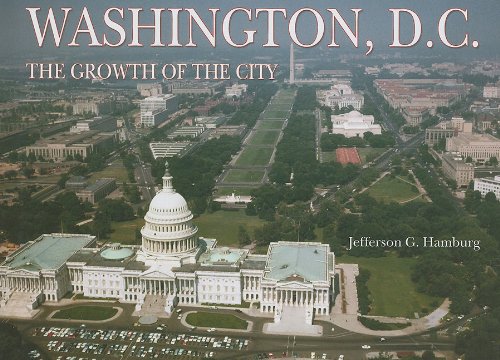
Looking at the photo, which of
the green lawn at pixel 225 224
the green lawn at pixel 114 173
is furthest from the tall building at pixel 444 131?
the green lawn at pixel 114 173

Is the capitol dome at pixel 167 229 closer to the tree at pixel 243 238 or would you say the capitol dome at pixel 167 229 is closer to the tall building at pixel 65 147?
the tree at pixel 243 238

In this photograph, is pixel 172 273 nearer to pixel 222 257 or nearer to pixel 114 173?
pixel 222 257

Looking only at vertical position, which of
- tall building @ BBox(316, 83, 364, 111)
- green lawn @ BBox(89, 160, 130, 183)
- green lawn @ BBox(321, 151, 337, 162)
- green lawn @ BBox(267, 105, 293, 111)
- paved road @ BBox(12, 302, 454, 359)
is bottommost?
paved road @ BBox(12, 302, 454, 359)

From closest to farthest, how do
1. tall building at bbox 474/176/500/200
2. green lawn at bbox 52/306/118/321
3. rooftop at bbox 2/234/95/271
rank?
green lawn at bbox 52/306/118/321
rooftop at bbox 2/234/95/271
tall building at bbox 474/176/500/200

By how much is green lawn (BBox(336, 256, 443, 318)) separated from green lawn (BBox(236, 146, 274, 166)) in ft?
147

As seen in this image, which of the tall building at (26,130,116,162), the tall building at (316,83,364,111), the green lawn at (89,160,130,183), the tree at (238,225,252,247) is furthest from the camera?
the tall building at (316,83,364,111)

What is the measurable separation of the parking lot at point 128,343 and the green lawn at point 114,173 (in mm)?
45079

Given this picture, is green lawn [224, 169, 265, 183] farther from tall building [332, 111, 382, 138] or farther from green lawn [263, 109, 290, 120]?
green lawn [263, 109, 290, 120]

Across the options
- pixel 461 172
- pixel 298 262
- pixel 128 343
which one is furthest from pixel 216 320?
pixel 461 172

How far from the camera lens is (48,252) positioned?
175 feet

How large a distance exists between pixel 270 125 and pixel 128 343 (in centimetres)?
9966

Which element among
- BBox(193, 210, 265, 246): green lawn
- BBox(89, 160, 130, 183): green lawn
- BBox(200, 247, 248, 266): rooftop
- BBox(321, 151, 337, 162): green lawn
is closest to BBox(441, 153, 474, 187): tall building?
BBox(321, 151, 337, 162): green lawn

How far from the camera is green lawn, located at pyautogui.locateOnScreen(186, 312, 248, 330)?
150ft

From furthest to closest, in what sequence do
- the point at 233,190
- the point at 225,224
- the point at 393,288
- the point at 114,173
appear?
the point at 114,173 < the point at 233,190 < the point at 225,224 < the point at 393,288
